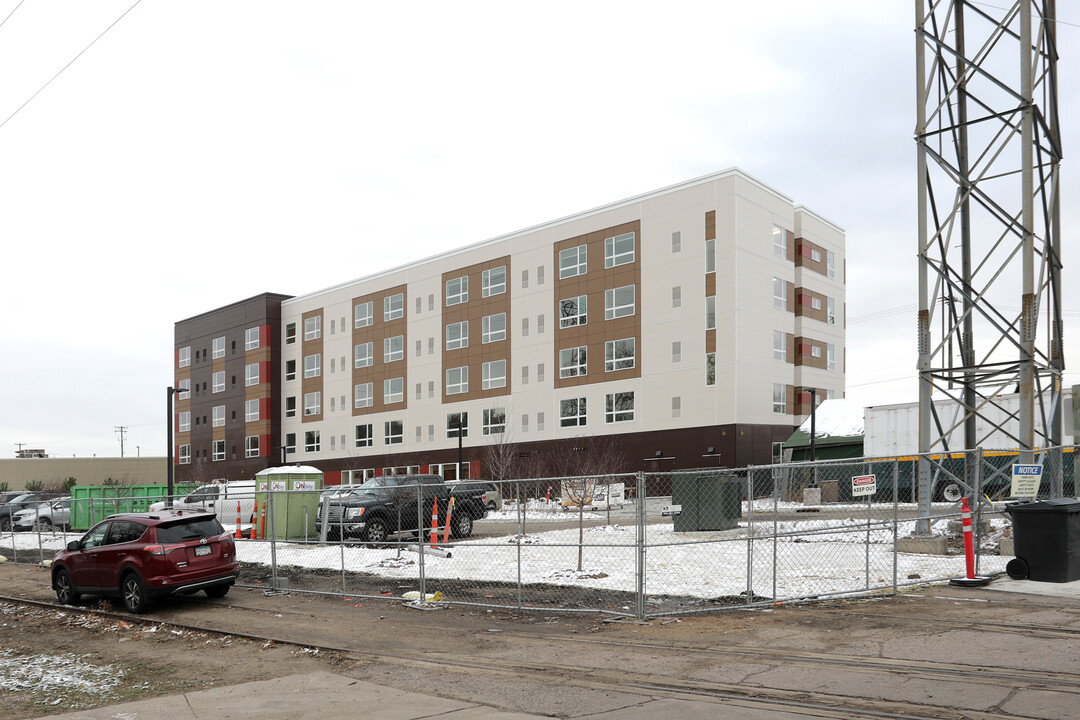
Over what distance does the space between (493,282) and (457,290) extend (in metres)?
3.64

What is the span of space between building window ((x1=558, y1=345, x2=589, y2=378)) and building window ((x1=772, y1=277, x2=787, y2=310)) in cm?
1178

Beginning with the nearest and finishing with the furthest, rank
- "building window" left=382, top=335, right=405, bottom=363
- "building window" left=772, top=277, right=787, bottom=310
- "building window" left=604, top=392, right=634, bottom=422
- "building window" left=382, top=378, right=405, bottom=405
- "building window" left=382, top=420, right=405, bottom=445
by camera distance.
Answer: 1. "building window" left=772, top=277, right=787, bottom=310
2. "building window" left=604, top=392, right=634, bottom=422
3. "building window" left=382, top=420, right=405, bottom=445
4. "building window" left=382, top=378, right=405, bottom=405
5. "building window" left=382, top=335, right=405, bottom=363

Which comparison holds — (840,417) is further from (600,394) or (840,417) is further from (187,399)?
(187,399)

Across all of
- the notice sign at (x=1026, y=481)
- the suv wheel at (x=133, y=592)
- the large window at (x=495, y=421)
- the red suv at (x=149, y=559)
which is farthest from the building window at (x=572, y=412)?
the notice sign at (x=1026, y=481)

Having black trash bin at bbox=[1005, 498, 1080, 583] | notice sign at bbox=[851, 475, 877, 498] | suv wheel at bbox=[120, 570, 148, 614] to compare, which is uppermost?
notice sign at bbox=[851, 475, 877, 498]

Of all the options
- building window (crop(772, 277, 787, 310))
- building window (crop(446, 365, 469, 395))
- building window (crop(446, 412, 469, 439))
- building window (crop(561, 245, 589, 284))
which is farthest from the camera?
building window (crop(446, 365, 469, 395))

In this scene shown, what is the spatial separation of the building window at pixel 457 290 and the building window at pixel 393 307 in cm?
492

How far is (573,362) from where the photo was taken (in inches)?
2201

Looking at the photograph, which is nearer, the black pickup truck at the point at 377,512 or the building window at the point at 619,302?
the black pickup truck at the point at 377,512

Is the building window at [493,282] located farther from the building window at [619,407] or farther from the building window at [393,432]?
the building window at [393,432]

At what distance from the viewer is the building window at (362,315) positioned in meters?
69.3

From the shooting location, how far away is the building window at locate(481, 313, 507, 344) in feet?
196

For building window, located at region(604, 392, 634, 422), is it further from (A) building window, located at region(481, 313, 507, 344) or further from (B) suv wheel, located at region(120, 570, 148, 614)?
(B) suv wheel, located at region(120, 570, 148, 614)

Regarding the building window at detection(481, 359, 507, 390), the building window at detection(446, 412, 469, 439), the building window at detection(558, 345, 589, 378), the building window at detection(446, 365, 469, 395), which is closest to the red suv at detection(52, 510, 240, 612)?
the building window at detection(558, 345, 589, 378)
